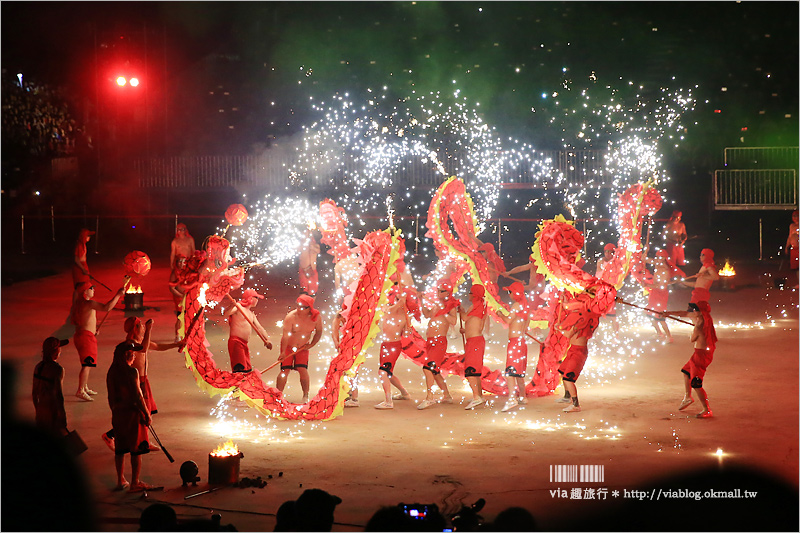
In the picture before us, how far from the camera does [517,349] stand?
9.86 meters

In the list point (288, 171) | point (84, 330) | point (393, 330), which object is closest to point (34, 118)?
point (288, 171)

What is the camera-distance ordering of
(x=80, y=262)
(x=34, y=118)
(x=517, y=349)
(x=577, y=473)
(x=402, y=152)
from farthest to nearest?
(x=402, y=152) → (x=34, y=118) → (x=80, y=262) → (x=517, y=349) → (x=577, y=473)

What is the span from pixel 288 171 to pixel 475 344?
16552 millimetres

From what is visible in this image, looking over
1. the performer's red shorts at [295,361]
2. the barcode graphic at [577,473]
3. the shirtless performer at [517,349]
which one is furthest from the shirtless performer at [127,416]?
the shirtless performer at [517,349]

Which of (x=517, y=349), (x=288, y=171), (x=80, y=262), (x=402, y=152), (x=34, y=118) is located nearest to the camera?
(x=517, y=349)

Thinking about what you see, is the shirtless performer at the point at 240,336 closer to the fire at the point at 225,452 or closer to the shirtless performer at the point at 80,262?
the fire at the point at 225,452

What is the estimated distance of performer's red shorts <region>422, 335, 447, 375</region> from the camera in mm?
9883

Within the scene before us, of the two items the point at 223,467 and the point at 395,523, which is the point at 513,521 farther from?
the point at 223,467

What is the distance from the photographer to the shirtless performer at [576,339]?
9.36 metres

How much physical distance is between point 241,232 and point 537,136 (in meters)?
8.96

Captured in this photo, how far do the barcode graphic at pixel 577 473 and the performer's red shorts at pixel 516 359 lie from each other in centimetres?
249

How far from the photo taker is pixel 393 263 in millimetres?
8898

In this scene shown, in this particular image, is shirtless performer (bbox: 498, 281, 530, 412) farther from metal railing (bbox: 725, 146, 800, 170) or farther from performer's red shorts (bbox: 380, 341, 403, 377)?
metal railing (bbox: 725, 146, 800, 170)

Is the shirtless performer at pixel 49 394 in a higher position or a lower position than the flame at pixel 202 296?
lower
